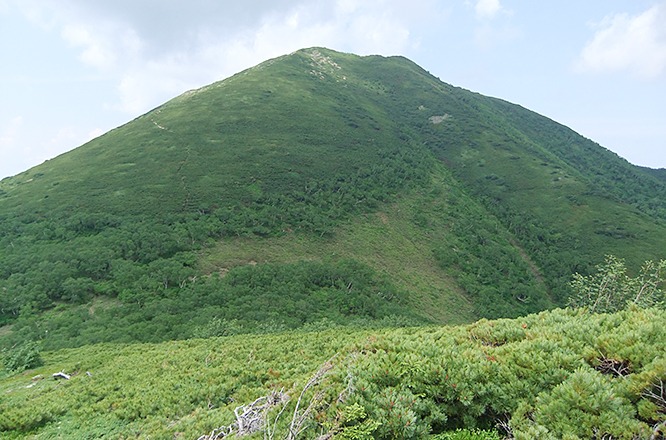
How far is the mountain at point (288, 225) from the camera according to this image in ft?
146

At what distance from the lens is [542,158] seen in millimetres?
122375

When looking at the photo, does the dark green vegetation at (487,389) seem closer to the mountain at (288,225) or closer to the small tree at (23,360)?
the small tree at (23,360)

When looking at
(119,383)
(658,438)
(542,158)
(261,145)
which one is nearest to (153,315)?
(119,383)

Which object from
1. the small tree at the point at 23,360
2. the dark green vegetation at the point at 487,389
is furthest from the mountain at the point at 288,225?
the dark green vegetation at the point at 487,389

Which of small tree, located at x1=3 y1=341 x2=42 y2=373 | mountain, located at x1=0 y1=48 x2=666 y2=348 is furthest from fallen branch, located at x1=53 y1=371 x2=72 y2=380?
mountain, located at x1=0 y1=48 x2=666 y2=348

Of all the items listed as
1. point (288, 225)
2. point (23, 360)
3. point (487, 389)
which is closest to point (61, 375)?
point (23, 360)

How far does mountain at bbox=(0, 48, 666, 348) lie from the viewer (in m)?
44.6

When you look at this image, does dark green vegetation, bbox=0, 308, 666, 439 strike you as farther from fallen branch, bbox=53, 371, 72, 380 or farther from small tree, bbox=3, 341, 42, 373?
small tree, bbox=3, 341, 42, 373

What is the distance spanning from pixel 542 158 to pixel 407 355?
136301mm

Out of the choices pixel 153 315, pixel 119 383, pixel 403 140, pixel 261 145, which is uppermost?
pixel 403 140

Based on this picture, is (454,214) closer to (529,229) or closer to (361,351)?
(529,229)

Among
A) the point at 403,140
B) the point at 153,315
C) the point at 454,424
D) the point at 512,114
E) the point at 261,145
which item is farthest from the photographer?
the point at 512,114

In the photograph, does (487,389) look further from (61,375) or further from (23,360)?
(23,360)

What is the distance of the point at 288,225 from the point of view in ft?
227
